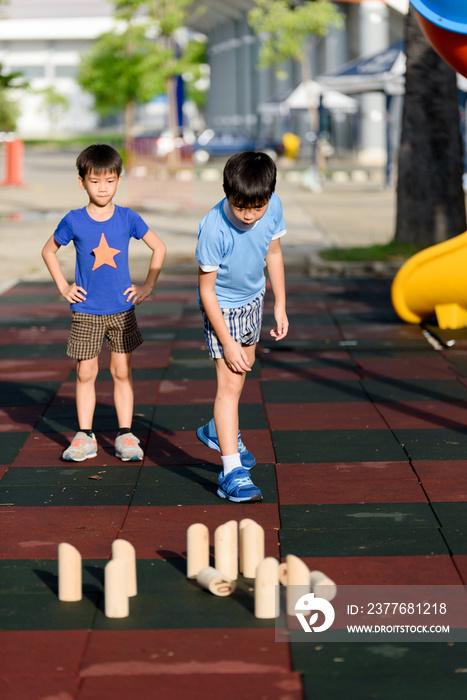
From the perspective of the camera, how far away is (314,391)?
688cm

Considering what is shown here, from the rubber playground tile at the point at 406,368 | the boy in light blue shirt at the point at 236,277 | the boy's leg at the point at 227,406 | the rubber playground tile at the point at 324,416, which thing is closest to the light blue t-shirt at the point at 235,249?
the boy in light blue shirt at the point at 236,277

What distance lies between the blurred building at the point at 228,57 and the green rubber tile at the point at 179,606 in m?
14.9

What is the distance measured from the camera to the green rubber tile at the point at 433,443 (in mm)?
5406

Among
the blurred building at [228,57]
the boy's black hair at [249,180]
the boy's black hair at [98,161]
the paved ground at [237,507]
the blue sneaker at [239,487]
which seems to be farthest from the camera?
the blurred building at [228,57]

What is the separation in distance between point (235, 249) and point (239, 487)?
108 centimetres

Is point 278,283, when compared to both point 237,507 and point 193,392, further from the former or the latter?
point 193,392

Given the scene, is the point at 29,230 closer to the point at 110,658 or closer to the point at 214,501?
the point at 214,501

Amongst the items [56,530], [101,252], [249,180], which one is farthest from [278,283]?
[56,530]

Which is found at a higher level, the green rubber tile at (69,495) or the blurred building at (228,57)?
the blurred building at (228,57)

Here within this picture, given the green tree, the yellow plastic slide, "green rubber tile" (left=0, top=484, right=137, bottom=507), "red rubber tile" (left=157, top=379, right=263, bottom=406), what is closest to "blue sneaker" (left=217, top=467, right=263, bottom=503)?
"green rubber tile" (left=0, top=484, right=137, bottom=507)

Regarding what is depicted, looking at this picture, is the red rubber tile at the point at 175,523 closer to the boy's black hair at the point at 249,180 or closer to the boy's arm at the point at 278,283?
the boy's arm at the point at 278,283

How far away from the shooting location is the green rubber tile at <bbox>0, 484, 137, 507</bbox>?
4.71m

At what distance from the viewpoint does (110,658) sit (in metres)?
3.23

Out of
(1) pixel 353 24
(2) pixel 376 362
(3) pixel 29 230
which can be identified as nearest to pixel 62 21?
(1) pixel 353 24
